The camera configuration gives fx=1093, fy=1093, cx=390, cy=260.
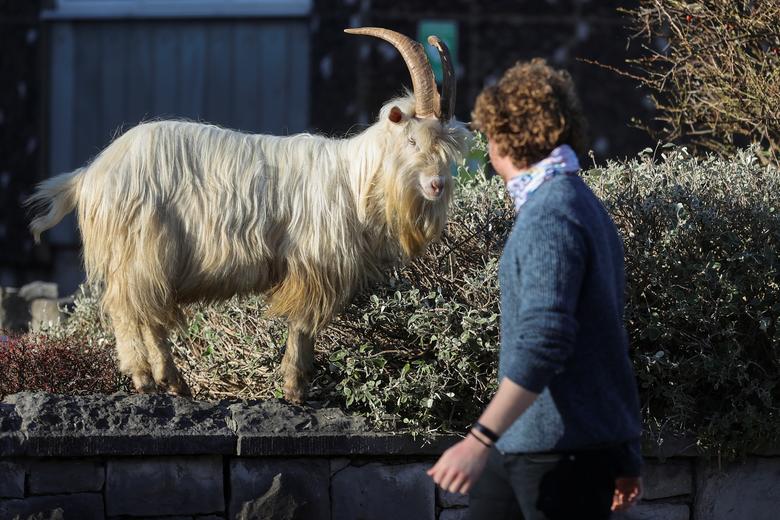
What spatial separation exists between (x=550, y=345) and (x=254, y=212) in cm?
216

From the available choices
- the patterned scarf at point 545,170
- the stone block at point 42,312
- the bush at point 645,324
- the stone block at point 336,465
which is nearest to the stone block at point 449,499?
the bush at point 645,324

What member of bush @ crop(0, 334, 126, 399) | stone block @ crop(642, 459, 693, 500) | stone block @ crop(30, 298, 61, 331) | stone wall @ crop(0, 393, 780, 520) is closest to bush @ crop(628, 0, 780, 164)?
stone block @ crop(642, 459, 693, 500)

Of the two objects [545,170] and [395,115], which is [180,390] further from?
[545,170]

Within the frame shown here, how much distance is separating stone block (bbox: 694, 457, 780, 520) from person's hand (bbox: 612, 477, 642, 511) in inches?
77.2

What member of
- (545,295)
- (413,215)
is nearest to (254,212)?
(413,215)

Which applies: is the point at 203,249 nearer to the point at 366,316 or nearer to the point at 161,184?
the point at 161,184

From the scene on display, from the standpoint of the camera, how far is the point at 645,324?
473 centimetres

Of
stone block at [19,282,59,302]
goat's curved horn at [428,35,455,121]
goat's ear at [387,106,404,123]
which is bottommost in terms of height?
stone block at [19,282,59,302]

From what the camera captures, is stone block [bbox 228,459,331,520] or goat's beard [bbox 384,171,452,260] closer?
stone block [bbox 228,459,331,520]

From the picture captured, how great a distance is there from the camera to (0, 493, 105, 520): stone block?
427cm

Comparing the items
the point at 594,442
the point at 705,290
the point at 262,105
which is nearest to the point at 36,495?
the point at 594,442

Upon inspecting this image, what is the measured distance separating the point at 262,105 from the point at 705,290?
631cm

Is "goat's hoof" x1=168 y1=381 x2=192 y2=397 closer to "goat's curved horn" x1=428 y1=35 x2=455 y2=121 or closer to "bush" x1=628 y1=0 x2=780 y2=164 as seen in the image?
"goat's curved horn" x1=428 y1=35 x2=455 y2=121

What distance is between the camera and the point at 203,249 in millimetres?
4504
